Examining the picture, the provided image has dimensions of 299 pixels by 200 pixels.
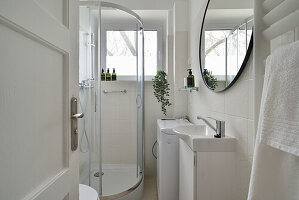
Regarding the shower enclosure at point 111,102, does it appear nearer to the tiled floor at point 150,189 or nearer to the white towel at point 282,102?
the tiled floor at point 150,189

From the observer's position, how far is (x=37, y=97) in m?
0.53

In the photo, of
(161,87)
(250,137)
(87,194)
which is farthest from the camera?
(161,87)

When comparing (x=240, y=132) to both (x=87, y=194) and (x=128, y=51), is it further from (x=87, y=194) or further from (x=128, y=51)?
(x=128, y=51)

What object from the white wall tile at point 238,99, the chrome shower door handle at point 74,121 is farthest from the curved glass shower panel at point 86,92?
the white wall tile at point 238,99

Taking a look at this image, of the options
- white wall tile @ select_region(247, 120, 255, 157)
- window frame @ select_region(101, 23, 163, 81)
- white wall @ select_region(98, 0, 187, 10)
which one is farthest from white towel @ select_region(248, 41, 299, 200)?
white wall @ select_region(98, 0, 187, 10)

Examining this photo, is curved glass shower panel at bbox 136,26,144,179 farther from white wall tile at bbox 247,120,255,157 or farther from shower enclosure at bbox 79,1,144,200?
white wall tile at bbox 247,120,255,157

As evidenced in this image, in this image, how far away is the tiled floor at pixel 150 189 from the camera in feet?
7.00

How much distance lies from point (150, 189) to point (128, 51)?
193cm

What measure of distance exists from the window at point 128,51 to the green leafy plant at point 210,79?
1.19 meters

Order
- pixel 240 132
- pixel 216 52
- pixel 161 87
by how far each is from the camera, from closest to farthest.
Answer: pixel 240 132, pixel 216 52, pixel 161 87

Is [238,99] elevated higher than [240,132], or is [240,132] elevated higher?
[238,99]

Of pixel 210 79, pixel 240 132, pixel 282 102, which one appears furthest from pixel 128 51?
pixel 282 102

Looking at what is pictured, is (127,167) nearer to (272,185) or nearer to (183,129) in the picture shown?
(183,129)

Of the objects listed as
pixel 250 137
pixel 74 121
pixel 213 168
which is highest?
pixel 74 121
